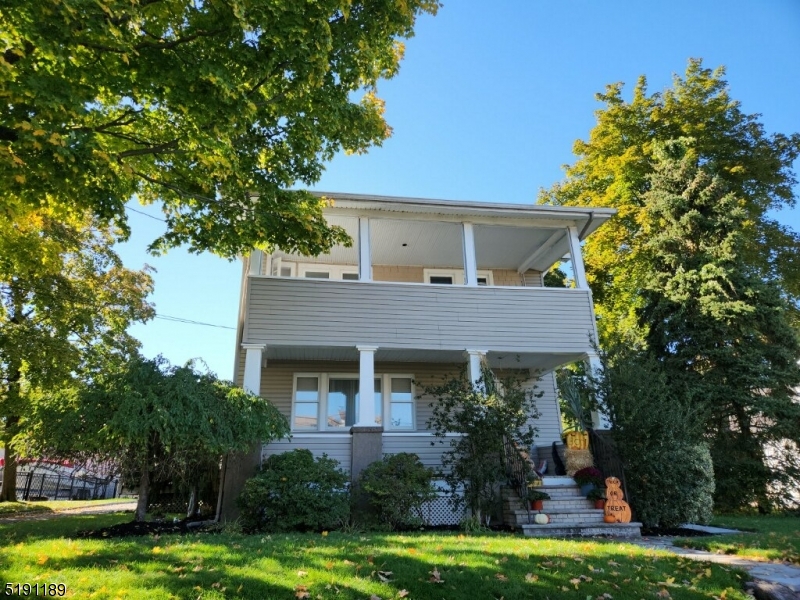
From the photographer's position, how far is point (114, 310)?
18719 mm

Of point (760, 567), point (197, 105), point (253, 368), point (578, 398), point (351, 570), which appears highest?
point (197, 105)

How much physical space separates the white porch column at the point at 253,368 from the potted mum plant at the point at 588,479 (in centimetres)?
647

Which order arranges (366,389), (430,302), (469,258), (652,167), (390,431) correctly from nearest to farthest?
(366,389)
(390,431)
(430,302)
(469,258)
(652,167)

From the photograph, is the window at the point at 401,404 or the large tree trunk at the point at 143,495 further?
the window at the point at 401,404

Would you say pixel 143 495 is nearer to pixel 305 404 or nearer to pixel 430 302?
pixel 305 404

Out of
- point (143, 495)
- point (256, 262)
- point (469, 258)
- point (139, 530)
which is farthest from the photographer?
point (469, 258)

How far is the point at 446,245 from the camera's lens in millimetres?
13633

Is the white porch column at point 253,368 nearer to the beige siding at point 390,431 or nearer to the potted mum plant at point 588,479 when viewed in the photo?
the beige siding at point 390,431

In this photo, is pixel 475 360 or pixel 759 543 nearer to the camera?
pixel 759 543

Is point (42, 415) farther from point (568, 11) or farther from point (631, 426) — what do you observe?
point (568, 11)

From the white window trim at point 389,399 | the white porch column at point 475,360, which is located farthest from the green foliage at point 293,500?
the white window trim at point 389,399

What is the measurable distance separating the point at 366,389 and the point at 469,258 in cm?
395

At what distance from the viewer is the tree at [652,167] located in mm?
18031

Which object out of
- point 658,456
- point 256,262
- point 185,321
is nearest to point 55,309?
point 256,262
